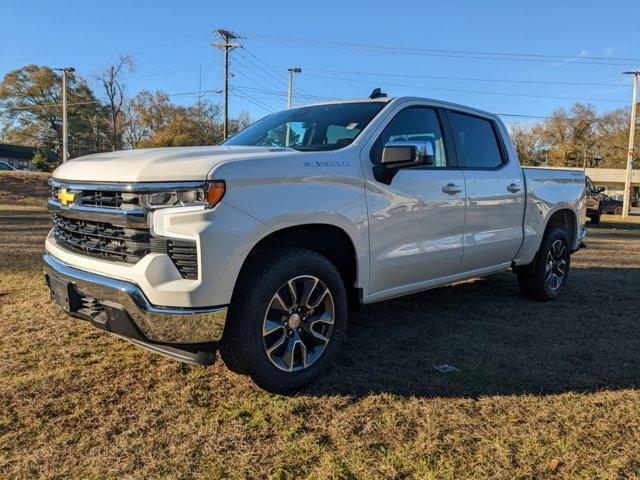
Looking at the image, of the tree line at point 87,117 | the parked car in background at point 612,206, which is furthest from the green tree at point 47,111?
the parked car in background at point 612,206

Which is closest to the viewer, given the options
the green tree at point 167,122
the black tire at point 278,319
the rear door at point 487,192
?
the black tire at point 278,319

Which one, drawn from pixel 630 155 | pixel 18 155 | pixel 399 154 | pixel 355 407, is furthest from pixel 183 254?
pixel 18 155

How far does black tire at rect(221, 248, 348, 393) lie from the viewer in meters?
3.03

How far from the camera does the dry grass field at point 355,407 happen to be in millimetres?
2596

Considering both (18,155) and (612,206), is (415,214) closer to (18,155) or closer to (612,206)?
(612,206)

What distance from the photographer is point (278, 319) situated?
129 inches

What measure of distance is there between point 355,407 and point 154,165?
1.82 metres

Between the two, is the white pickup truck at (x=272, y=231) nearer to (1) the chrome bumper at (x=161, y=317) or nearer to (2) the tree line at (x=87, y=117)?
(1) the chrome bumper at (x=161, y=317)

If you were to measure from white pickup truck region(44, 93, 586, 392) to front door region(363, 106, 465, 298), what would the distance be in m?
0.01

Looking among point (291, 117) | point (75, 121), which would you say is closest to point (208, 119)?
point (75, 121)

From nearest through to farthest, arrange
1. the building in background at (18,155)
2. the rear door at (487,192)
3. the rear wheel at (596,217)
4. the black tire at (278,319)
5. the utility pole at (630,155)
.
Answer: the black tire at (278,319) → the rear door at (487,192) → the rear wheel at (596,217) → the utility pole at (630,155) → the building in background at (18,155)

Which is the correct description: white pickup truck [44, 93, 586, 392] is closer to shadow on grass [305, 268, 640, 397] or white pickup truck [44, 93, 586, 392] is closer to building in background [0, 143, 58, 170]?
shadow on grass [305, 268, 640, 397]

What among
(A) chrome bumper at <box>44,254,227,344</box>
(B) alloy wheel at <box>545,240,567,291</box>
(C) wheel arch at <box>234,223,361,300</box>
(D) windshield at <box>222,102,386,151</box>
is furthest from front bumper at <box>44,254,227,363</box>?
(B) alloy wheel at <box>545,240,567,291</box>

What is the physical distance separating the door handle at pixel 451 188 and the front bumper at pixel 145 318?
2229 mm
